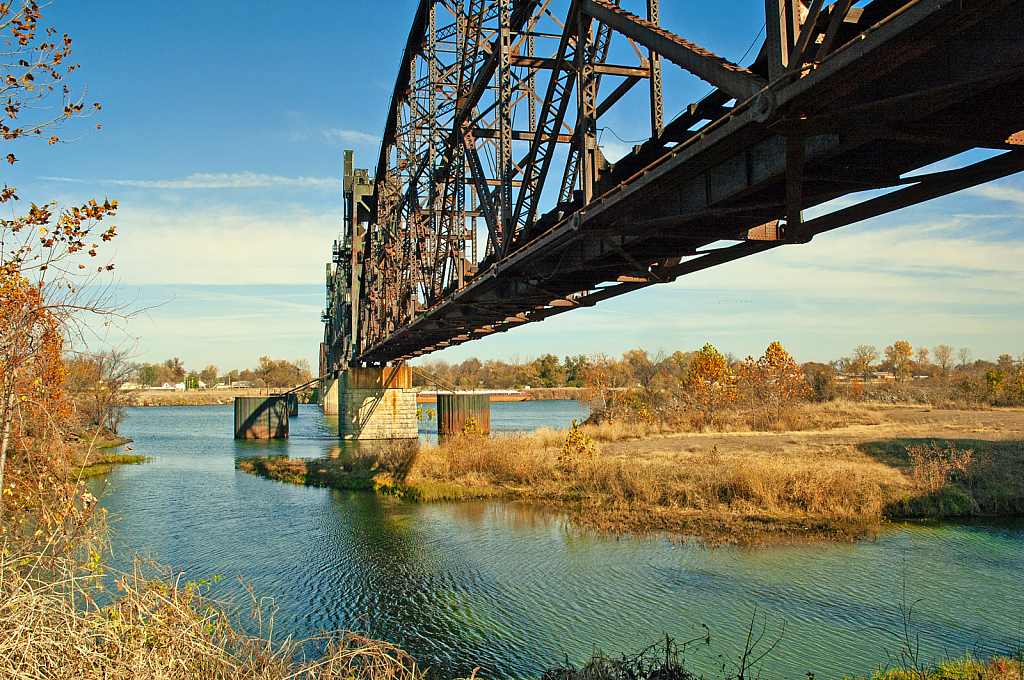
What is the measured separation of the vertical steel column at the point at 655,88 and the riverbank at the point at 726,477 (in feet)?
43.9

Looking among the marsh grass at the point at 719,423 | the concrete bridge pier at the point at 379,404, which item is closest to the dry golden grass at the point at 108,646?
the marsh grass at the point at 719,423

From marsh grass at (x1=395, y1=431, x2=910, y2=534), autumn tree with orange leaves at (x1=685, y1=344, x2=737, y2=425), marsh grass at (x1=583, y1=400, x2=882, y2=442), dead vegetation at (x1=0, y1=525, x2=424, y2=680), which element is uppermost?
autumn tree with orange leaves at (x1=685, y1=344, x2=737, y2=425)

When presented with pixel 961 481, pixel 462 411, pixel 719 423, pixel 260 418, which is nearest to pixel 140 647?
→ pixel 961 481

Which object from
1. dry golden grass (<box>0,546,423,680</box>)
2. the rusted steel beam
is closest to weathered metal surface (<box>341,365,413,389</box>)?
dry golden grass (<box>0,546,423,680</box>)

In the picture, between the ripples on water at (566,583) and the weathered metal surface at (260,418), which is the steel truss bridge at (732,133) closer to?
the ripples on water at (566,583)

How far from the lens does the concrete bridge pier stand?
1939 inches

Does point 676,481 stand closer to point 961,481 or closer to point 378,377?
point 961,481

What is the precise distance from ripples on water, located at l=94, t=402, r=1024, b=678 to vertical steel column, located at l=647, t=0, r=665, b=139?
8.36 m

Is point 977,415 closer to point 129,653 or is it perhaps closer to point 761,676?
point 761,676

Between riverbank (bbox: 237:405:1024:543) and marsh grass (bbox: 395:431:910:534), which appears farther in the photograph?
marsh grass (bbox: 395:431:910:534)

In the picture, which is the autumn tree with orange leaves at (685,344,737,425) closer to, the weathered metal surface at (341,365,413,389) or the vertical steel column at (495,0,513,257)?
the weathered metal surface at (341,365,413,389)

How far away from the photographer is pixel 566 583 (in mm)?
14859

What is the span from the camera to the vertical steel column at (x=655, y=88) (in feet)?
26.7

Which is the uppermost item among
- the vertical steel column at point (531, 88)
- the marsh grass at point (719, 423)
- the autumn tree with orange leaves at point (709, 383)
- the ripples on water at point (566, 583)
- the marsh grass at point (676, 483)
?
the vertical steel column at point (531, 88)
